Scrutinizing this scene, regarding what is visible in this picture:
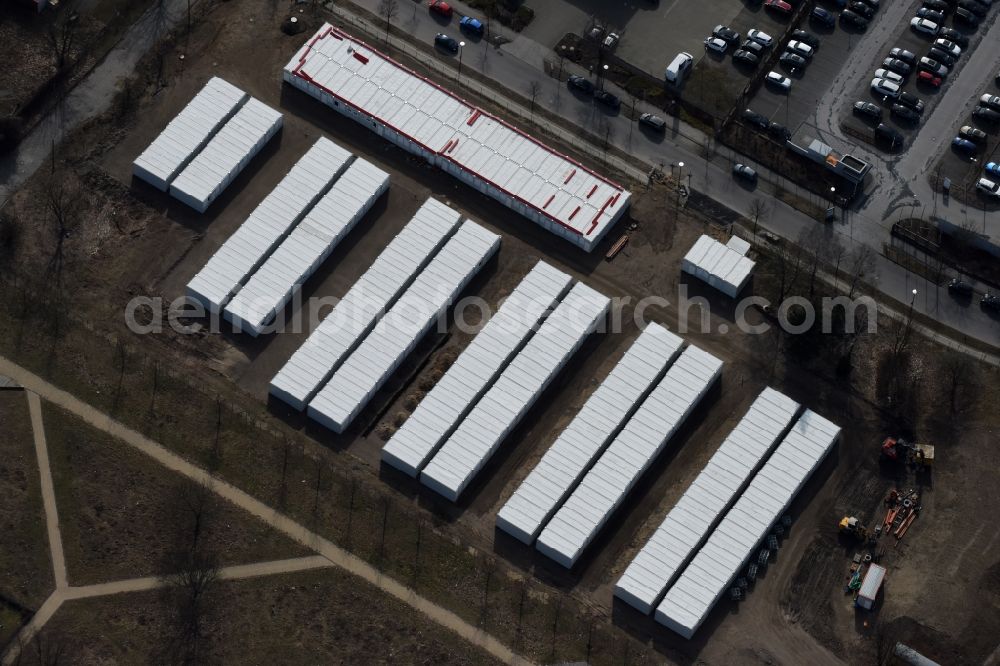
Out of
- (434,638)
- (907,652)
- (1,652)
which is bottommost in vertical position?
(1,652)

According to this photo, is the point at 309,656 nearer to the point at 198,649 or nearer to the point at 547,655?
the point at 198,649

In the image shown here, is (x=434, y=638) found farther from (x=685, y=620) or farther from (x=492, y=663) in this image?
(x=685, y=620)

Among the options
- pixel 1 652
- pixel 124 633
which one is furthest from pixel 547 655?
pixel 1 652

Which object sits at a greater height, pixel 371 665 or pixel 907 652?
pixel 907 652

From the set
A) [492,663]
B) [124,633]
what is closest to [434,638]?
[492,663]

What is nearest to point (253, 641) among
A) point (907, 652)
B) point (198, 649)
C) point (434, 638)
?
point (198, 649)

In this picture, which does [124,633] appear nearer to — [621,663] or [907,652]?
[621,663]

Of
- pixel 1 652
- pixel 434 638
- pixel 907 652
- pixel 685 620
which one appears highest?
pixel 907 652

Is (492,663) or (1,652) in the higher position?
(492,663)
